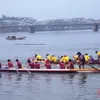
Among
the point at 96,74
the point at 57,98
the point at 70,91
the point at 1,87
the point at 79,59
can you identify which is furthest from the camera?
the point at 79,59

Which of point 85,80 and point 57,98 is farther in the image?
point 85,80

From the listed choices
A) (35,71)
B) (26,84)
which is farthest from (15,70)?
(26,84)

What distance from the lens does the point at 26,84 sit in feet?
108

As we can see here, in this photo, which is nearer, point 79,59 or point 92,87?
point 92,87

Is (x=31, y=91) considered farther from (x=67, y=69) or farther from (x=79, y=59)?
(x=79, y=59)

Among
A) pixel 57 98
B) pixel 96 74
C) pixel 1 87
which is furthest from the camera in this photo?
pixel 96 74

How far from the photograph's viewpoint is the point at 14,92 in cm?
2970

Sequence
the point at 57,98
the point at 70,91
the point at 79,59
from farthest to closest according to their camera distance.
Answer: the point at 79,59 → the point at 70,91 → the point at 57,98

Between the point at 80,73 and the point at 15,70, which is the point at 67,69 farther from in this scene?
the point at 15,70

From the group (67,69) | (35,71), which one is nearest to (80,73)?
(67,69)

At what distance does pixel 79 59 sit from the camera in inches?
1503

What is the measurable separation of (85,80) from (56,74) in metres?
3.66

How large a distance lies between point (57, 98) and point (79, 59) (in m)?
11.6

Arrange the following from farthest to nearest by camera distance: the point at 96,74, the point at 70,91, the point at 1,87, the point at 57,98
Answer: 1. the point at 96,74
2. the point at 1,87
3. the point at 70,91
4. the point at 57,98
